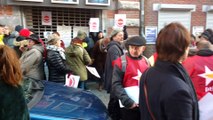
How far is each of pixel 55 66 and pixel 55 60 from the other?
4.1 inches

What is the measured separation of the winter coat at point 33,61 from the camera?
4.26m

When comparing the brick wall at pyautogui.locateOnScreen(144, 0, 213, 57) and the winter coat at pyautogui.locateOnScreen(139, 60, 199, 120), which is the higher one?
the brick wall at pyautogui.locateOnScreen(144, 0, 213, 57)

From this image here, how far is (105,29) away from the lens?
348 inches

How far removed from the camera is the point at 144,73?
6.56 ft

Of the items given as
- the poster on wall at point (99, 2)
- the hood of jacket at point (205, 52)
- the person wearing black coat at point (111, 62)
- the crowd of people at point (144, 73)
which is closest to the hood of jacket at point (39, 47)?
the crowd of people at point (144, 73)

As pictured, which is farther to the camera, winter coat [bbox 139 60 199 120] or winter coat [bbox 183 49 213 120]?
winter coat [bbox 183 49 213 120]

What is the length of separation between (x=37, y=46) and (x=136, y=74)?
6.33 ft

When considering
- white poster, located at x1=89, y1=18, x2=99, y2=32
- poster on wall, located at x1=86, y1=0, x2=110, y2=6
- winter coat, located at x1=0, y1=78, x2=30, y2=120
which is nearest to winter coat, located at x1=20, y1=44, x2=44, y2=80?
winter coat, located at x1=0, y1=78, x2=30, y2=120

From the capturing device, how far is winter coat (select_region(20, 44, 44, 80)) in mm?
4262

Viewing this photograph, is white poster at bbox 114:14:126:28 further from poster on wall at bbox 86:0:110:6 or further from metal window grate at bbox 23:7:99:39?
metal window grate at bbox 23:7:99:39

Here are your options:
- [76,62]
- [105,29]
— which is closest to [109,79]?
[76,62]

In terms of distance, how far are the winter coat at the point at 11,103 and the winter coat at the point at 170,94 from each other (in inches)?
35.8

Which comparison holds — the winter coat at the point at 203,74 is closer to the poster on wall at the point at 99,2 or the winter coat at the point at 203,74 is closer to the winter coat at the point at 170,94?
the winter coat at the point at 170,94

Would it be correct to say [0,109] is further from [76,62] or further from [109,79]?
[76,62]
